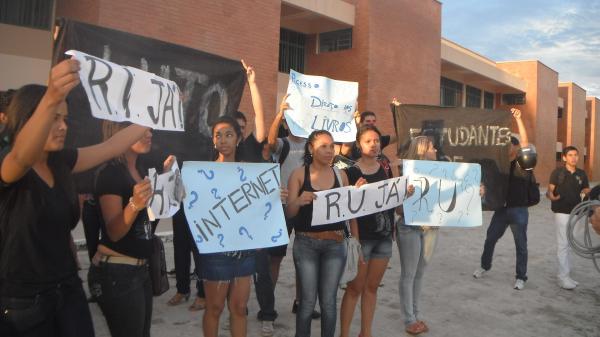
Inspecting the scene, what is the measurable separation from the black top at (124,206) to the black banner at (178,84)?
1347 mm

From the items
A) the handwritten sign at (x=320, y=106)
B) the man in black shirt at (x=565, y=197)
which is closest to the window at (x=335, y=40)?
the man in black shirt at (x=565, y=197)

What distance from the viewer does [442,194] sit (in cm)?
456

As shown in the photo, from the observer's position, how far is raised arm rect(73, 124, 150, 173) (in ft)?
7.35

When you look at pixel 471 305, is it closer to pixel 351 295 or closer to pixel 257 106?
pixel 351 295

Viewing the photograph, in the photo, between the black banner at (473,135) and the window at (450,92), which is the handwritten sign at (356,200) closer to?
the black banner at (473,135)

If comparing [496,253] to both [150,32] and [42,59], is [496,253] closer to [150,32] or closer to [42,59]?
[150,32]

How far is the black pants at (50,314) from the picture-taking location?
6.15 ft

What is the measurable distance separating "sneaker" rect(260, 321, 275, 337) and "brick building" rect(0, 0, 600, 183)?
5.12m

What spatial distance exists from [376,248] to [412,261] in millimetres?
577

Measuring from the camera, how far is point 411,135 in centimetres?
587

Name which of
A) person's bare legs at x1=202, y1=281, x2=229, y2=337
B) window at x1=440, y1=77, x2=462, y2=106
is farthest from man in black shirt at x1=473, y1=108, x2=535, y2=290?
window at x1=440, y1=77, x2=462, y2=106

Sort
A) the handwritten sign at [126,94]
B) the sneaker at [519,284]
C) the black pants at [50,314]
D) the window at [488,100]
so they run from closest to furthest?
the black pants at [50,314]
the handwritten sign at [126,94]
the sneaker at [519,284]
the window at [488,100]

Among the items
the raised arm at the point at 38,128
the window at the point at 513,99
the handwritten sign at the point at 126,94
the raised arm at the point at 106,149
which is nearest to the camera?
the raised arm at the point at 38,128

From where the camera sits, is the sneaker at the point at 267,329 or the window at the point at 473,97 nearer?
the sneaker at the point at 267,329
